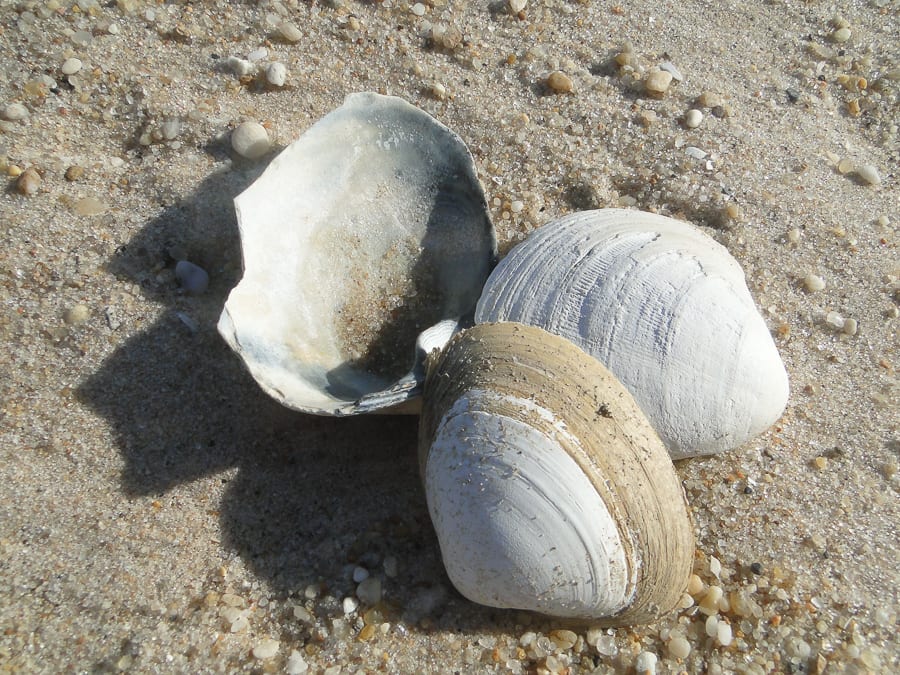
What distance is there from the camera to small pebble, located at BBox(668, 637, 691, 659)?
1722 mm

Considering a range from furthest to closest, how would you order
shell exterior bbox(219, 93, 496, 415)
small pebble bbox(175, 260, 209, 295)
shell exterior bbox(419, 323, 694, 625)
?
small pebble bbox(175, 260, 209, 295) < shell exterior bbox(219, 93, 496, 415) < shell exterior bbox(419, 323, 694, 625)

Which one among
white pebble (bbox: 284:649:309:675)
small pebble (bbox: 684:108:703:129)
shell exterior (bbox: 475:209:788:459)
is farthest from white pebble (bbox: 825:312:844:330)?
white pebble (bbox: 284:649:309:675)

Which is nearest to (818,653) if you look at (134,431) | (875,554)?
(875,554)

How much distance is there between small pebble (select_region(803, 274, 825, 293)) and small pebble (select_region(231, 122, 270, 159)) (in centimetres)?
206

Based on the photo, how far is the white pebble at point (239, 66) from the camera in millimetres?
2561

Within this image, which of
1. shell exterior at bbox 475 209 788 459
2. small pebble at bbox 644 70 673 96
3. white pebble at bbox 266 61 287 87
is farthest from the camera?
small pebble at bbox 644 70 673 96

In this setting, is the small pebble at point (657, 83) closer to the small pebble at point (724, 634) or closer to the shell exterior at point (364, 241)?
the shell exterior at point (364, 241)

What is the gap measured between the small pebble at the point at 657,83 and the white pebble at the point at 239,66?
5.29 ft

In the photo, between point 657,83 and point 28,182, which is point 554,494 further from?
point 28,182

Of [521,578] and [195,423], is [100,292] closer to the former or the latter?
[195,423]

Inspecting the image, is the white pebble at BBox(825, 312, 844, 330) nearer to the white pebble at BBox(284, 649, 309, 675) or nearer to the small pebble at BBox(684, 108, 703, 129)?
the small pebble at BBox(684, 108, 703, 129)

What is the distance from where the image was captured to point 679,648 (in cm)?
172

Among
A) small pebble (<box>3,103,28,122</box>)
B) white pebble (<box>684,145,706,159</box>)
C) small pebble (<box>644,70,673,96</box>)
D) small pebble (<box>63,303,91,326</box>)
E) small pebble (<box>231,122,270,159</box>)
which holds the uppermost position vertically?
small pebble (<box>644,70,673,96</box>)

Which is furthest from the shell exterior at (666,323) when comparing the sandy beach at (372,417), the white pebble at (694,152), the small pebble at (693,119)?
the small pebble at (693,119)
